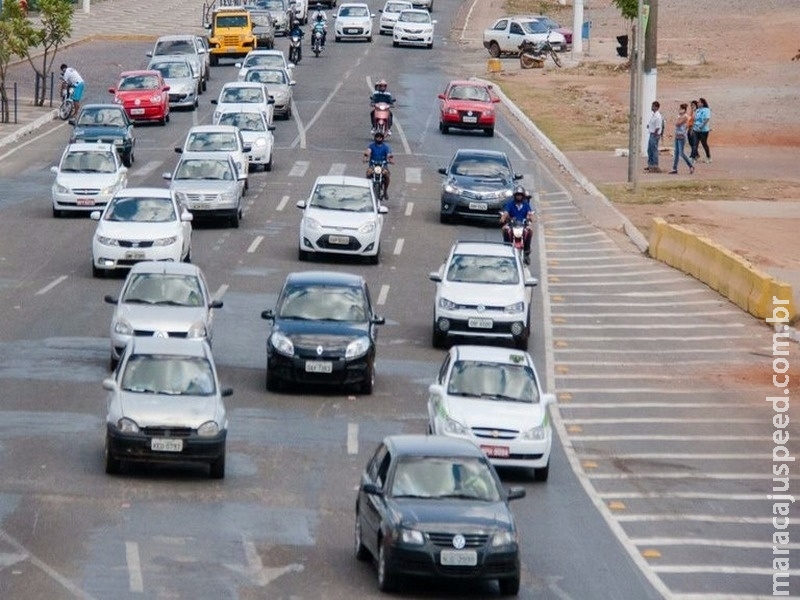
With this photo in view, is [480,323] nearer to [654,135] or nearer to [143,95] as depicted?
[654,135]

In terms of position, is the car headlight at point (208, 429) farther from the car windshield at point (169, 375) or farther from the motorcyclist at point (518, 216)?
the motorcyclist at point (518, 216)

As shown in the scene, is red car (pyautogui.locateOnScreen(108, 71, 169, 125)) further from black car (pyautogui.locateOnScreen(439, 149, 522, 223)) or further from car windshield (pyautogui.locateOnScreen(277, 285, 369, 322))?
car windshield (pyautogui.locateOnScreen(277, 285, 369, 322))

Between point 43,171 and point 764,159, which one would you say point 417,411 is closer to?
point 43,171

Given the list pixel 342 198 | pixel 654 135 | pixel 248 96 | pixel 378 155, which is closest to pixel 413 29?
pixel 248 96

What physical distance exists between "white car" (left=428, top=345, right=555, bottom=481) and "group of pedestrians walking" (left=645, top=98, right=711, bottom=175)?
2801cm

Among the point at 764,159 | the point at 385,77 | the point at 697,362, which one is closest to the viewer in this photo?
the point at 697,362

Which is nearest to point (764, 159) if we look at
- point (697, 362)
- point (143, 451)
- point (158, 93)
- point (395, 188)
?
point (395, 188)

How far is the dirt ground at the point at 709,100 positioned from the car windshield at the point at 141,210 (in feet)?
40.3

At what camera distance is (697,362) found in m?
31.2

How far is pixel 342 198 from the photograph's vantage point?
3894cm

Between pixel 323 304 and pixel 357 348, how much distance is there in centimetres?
137

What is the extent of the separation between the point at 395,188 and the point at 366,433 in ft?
80.0

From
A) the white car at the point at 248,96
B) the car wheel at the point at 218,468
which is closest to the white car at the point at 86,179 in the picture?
the white car at the point at 248,96

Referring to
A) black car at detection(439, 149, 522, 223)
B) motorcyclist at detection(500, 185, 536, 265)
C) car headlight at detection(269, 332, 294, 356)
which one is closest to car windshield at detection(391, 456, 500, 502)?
car headlight at detection(269, 332, 294, 356)
